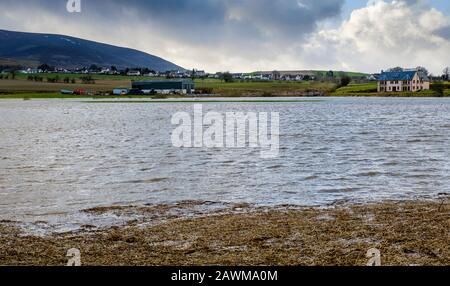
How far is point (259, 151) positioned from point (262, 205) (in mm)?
18864

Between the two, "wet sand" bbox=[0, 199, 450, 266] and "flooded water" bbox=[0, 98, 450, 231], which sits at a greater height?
"wet sand" bbox=[0, 199, 450, 266]

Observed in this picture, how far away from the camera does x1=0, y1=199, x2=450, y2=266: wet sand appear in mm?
11523

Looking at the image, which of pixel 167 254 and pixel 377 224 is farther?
pixel 377 224

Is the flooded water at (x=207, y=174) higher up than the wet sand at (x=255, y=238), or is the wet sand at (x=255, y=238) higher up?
the wet sand at (x=255, y=238)

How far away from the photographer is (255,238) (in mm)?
13555

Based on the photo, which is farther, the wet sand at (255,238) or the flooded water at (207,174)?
the flooded water at (207,174)

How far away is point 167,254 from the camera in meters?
12.1

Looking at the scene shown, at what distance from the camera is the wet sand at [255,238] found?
1152cm

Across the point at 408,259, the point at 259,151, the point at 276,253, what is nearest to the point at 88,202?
the point at 276,253

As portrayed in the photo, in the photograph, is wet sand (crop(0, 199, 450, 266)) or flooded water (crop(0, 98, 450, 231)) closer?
wet sand (crop(0, 199, 450, 266))

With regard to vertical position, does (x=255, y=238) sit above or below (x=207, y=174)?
above
